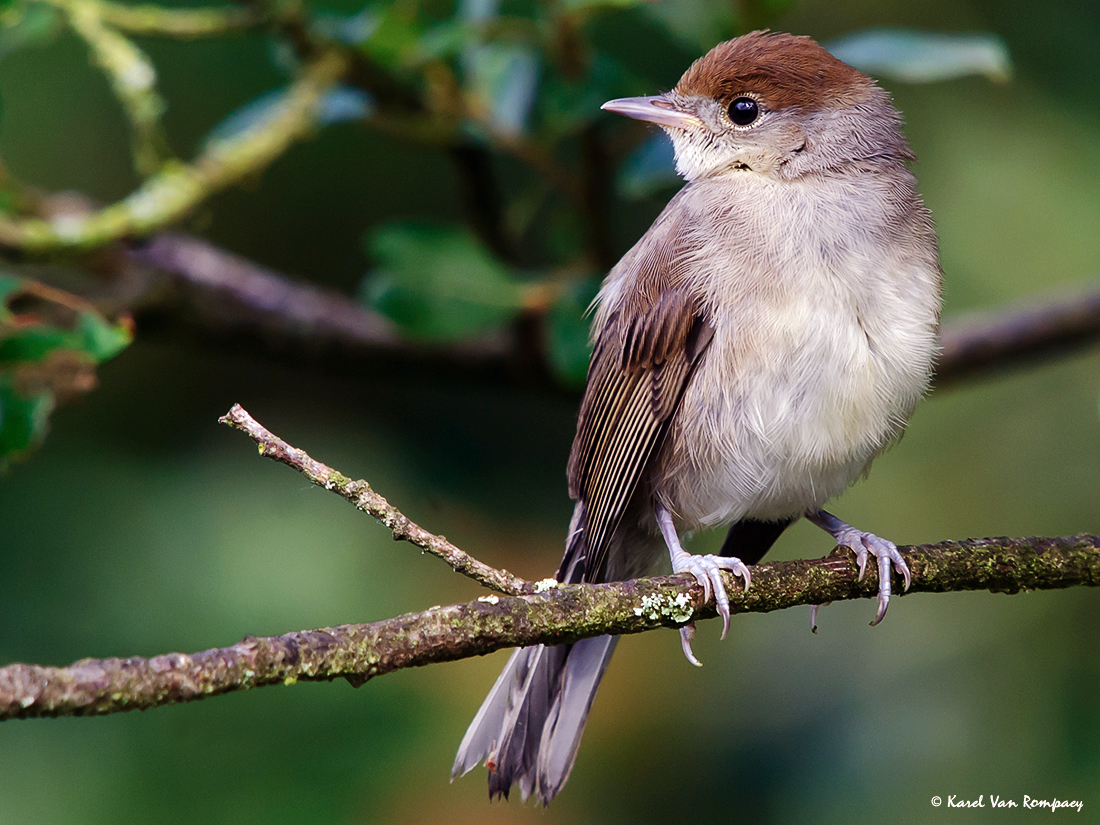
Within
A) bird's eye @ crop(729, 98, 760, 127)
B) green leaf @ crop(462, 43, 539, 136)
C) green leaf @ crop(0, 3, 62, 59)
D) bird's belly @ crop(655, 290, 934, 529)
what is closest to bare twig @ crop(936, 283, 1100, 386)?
bird's belly @ crop(655, 290, 934, 529)

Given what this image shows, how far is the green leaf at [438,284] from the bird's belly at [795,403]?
0.81 meters

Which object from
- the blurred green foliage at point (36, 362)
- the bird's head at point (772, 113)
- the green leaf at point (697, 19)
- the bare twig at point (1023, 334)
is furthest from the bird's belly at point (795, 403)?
the blurred green foliage at point (36, 362)

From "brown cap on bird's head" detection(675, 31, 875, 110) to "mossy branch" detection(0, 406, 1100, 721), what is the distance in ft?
4.43

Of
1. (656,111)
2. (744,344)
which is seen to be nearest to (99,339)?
(744,344)

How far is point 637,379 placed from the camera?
2918mm

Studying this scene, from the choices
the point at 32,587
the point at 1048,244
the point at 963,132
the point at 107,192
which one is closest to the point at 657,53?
the point at 963,132

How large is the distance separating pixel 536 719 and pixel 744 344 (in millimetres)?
1075

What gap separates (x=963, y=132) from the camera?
4.10m

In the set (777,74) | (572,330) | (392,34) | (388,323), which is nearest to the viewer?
(777,74)

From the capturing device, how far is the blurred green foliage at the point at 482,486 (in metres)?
3.21

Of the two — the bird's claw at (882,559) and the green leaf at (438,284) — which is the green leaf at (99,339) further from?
the bird's claw at (882,559)

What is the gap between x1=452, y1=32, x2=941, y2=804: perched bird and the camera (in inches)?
103

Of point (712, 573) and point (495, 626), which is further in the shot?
point (712, 573)

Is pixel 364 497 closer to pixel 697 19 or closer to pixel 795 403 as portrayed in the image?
pixel 795 403
